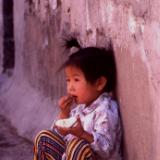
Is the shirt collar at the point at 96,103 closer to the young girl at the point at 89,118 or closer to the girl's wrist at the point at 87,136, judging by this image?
the young girl at the point at 89,118

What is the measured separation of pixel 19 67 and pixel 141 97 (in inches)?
A: 147

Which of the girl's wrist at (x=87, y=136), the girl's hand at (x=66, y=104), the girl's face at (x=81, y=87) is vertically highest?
the girl's face at (x=81, y=87)

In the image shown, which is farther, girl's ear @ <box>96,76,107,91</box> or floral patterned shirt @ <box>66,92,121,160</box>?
girl's ear @ <box>96,76,107,91</box>

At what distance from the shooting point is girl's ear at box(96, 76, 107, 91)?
3.48 meters

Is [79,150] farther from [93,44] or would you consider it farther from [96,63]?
[93,44]

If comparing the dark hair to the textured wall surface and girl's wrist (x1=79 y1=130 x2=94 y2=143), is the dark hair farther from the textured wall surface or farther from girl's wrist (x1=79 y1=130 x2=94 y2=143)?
girl's wrist (x1=79 y1=130 x2=94 y2=143)

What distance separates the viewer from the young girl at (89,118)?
327 cm

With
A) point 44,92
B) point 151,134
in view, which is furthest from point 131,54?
point 44,92

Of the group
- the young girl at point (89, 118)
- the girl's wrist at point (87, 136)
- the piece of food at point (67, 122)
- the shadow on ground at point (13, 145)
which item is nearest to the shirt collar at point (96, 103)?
the young girl at point (89, 118)

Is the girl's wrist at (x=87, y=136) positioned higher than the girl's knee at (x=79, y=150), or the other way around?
the girl's wrist at (x=87, y=136)

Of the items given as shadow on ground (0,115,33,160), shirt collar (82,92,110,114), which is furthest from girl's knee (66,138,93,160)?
shadow on ground (0,115,33,160)

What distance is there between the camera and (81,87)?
3.50 meters

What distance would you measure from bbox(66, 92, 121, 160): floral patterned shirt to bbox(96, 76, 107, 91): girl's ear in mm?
41

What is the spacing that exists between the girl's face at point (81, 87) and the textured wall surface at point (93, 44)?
6.3 inches
